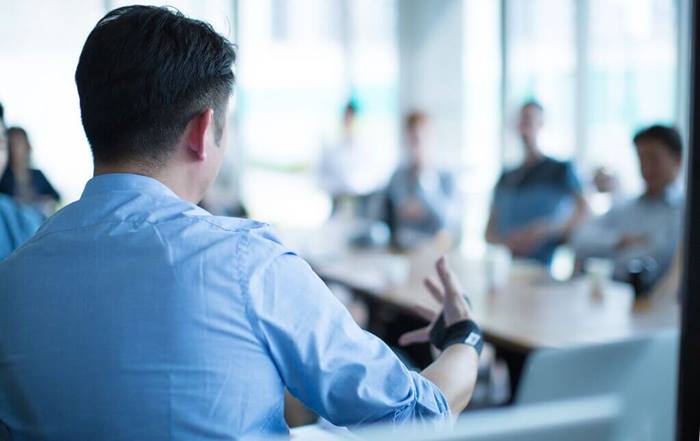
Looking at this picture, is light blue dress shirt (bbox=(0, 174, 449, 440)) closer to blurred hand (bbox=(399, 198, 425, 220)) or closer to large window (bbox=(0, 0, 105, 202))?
large window (bbox=(0, 0, 105, 202))

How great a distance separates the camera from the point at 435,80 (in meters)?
7.79

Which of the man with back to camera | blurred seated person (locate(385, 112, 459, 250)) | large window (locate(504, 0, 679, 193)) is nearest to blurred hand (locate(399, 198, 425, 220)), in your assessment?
blurred seated person (locate(385, 112, 459, 250))

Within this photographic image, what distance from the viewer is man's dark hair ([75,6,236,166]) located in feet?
3.85

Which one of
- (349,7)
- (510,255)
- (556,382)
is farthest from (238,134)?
(556,382)

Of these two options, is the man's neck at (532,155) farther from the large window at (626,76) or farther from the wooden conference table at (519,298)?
the large window at (626,76)

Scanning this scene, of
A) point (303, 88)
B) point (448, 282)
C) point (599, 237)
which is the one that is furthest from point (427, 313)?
point (303, 88)

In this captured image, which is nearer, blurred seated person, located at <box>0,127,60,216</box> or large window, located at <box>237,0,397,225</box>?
blurred seated person, located at <box>0,127,60,216</box>

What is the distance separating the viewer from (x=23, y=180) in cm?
251

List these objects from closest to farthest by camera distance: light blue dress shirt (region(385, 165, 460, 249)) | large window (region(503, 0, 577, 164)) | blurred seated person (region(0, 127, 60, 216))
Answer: blurred seated person (region(0, 127, 60, 216)), light blue dress shirt (region(385, 165, 460, 249)), large window (region(503, 0, 577, 164))

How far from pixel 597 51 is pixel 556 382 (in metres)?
4.66

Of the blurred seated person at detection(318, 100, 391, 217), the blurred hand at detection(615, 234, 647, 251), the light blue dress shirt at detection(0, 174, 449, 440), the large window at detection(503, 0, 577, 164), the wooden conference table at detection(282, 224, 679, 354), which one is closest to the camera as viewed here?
the light blue dress shirt at detection(0, 174, 449, 440)

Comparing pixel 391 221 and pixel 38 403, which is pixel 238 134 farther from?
pixel 38 403

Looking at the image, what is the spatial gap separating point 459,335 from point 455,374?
0.28 feet

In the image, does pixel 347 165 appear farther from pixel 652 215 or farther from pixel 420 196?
pixel 652 215
